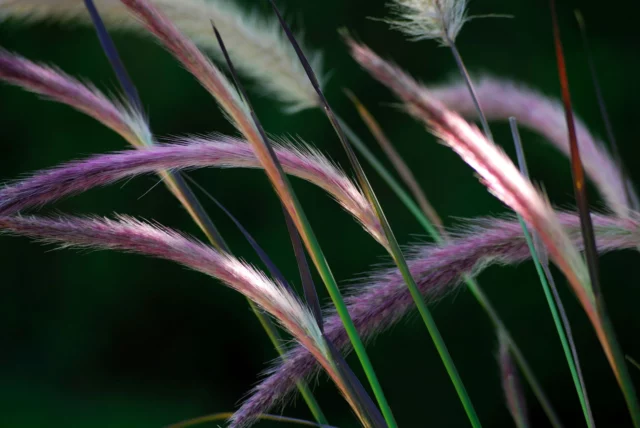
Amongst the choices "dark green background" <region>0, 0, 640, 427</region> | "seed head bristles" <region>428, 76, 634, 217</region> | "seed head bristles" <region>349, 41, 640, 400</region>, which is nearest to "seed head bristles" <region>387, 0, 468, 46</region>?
"seed head bristles" <region>428, 76, 634, 217</region>

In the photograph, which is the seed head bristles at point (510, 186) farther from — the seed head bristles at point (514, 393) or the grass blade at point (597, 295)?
the seed head bristles at point (514, 393)

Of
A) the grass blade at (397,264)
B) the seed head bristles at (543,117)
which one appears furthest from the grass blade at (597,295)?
the seed head bristles at (543,117)

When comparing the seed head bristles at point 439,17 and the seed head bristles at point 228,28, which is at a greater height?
the seed head bristles at point 228,28

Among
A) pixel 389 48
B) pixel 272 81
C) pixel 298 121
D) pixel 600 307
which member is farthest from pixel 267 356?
pixel 600 307

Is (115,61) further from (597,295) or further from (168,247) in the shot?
(597,295)

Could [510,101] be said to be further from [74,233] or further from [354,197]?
[74,233]
